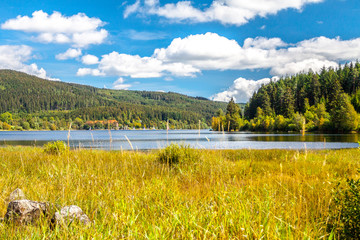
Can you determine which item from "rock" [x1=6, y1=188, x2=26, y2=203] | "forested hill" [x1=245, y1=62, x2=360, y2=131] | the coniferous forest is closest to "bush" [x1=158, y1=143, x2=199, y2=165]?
"rock" [x1=6, y1=188, x2=26, y2=203]

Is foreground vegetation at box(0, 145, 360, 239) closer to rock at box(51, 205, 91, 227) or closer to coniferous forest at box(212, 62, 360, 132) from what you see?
rock at box(51, 205, 91, 227)

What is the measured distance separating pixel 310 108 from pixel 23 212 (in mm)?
123004

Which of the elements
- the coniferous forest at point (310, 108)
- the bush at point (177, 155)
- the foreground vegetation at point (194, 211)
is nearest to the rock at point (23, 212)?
the foreground vegetation at point (194, 211)

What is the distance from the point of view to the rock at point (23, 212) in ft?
11.4

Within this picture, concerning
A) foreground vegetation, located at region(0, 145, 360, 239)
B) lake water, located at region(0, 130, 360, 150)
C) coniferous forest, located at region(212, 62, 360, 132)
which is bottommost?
lake water, located at region(0, 130, 360, 150)

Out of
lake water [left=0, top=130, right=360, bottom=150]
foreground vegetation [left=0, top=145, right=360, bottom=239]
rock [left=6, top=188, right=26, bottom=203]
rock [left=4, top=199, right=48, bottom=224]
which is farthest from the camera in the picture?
lake water [left=0, top=130, right=360, bottom=150]

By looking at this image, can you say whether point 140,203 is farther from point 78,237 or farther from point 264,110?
point 264,110

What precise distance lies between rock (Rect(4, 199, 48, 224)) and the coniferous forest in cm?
8346

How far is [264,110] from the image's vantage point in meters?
129

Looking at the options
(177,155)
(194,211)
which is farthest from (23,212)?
(177,155)

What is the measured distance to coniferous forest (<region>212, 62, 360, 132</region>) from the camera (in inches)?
3354

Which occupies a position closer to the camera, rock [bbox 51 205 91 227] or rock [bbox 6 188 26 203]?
rock [bbox 51 205 91 227]

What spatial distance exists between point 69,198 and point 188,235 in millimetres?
2631

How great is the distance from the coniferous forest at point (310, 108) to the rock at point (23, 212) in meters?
83.5
